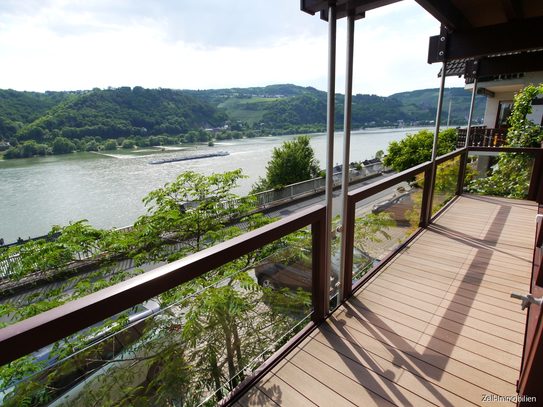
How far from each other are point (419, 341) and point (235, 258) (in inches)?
52.4

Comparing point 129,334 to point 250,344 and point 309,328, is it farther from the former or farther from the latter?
point 309,328

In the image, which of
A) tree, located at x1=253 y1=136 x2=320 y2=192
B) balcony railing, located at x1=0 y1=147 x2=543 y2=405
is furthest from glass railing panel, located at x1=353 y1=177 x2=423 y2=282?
tree, located at x1=253 y1=136 x2=320 y2=192

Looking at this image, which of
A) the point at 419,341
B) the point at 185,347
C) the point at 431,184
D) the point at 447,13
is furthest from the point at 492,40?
the point at 185,347

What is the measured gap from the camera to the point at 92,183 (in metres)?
33.2

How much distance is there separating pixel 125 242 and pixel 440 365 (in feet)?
14.3

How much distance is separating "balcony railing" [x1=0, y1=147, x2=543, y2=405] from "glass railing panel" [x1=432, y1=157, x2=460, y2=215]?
309 mm

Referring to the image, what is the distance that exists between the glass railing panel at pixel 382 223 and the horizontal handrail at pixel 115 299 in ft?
3.18

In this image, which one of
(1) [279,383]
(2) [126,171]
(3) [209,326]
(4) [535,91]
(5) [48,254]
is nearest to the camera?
(3) [209,326]

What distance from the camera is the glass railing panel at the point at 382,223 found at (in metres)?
2.31

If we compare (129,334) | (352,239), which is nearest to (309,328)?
(352,239)

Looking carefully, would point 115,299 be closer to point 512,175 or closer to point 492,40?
point 492,40

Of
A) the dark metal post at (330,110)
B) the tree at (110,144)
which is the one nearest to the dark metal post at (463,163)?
the dark metal post at (330,110)

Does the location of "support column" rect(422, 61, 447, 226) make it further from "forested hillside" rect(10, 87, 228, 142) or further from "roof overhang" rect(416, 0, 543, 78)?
"forested hillside" rect(10, 87, 228, 142)

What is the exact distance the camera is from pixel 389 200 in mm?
2615
